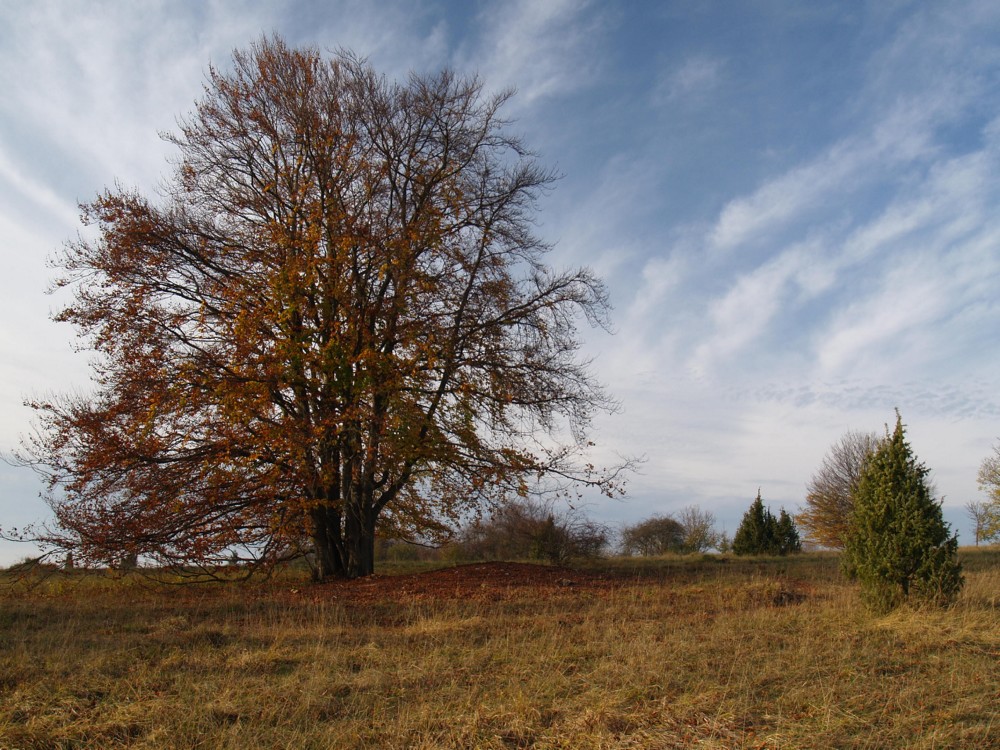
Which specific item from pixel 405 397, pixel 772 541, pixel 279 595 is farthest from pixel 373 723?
pixel 772 541

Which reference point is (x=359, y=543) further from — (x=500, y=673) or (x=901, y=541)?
(x=901, y=541)

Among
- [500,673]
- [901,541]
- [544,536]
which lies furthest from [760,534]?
[500,673]

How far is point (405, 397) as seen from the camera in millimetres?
11734

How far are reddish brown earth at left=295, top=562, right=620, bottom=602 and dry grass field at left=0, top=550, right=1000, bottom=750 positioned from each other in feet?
0.94

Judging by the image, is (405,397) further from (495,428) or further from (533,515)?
(533,515)

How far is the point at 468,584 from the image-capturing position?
1126cm

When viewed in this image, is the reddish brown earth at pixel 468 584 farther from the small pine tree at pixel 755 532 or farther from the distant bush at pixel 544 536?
the small pine tree at pixel 755 532

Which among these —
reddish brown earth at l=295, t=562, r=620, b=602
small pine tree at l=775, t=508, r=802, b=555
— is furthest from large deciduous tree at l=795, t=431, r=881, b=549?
reddish brown earth at l=295, t=562, r=620, b=602

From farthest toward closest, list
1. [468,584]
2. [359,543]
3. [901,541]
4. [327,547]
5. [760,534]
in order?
1. [760,534]
2. [327,547]
3. [359,543]
4. [468,584]
5. [901,541]

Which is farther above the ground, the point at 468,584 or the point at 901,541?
the point at 901,541

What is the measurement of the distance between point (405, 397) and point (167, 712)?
292 inches

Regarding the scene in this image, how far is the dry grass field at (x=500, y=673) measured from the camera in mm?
4367

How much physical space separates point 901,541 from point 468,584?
6.41 m

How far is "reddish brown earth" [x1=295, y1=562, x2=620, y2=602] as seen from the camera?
1020 cm
